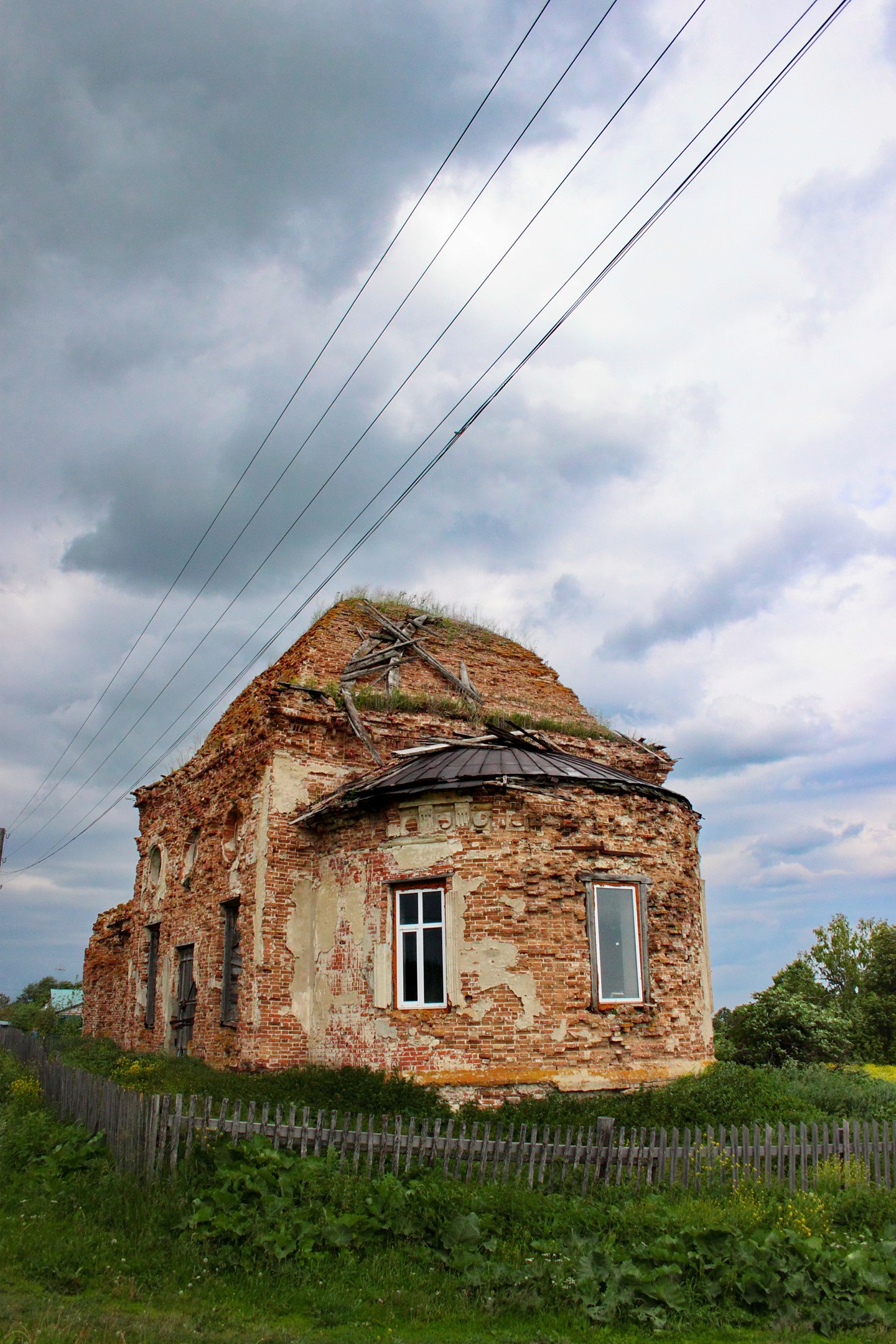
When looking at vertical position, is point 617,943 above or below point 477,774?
below

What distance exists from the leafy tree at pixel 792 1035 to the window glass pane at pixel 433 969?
9.69m

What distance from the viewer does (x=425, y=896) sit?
44.8 feet

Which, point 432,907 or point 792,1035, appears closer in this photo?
point 432,907

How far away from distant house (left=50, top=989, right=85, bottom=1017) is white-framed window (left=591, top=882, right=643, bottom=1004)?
45.9 metres

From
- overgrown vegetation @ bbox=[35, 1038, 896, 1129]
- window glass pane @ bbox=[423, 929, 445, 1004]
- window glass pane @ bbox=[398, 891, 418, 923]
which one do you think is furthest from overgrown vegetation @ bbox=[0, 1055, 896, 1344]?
window glass pane @ bbox=[398, 891, 418, 923]

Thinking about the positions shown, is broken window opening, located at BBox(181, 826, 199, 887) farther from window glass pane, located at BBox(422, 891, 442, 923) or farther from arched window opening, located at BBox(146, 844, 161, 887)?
window glass pane, located at BBox(422, 891, 442, 923)

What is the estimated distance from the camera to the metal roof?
13609 mm

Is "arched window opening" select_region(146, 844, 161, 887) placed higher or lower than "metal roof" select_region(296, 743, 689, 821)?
lower

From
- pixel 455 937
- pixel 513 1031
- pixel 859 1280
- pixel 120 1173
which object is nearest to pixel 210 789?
pixel 455 937

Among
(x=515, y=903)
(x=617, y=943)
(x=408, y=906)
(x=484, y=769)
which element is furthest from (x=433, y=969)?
(x=484, y=769)

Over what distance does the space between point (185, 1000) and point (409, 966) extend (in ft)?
24.9

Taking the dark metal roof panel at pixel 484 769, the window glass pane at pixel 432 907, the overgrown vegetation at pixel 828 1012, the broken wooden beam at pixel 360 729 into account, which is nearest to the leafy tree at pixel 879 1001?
the overgrown vegetation at pixel 828 1012

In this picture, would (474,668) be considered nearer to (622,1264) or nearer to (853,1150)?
(853,1150)

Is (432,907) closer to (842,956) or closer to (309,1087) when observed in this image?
(309,1087)
